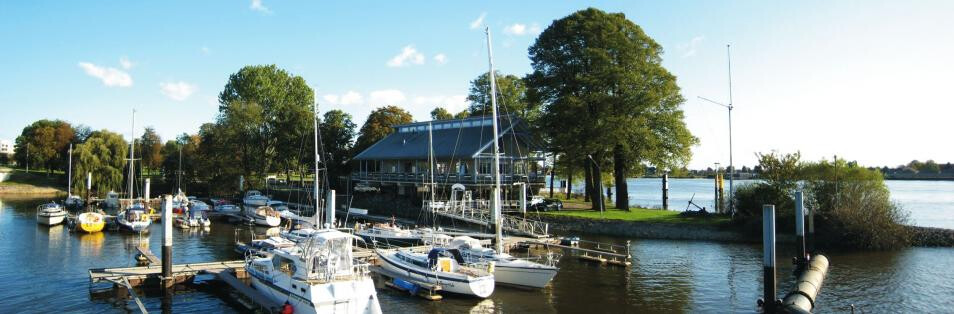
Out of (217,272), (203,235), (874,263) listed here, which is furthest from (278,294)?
(874,263)

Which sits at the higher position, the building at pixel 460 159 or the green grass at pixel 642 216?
the building at pixel 460 159

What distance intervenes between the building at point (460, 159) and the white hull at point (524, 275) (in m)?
22.7

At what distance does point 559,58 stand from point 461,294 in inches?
1206

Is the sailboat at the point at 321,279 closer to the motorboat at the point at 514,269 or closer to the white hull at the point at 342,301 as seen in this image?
the white hull at the point at 342,301

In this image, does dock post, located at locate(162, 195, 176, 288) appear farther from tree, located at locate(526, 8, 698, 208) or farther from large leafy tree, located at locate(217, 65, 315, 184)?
large leafy tree, located at locate(217, 65, 315, 184)

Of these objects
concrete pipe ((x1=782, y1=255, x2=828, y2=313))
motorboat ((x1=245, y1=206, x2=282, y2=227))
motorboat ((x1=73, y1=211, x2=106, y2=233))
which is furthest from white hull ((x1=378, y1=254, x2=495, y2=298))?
motorboat ((x1=73, y1=211, x2=106, y2=233))

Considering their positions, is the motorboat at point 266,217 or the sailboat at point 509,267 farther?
the motorboat at point 266,217

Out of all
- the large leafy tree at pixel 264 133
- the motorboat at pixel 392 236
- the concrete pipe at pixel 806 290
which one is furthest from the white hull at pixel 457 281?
the large leafy tree at pixel 264 133

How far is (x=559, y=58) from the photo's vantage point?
50.2 metres

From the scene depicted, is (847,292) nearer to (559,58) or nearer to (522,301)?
(522,301)

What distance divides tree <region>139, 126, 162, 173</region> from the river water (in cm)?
6597

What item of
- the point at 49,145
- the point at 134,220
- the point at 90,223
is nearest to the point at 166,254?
the point at 134,220

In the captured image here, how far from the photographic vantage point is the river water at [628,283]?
22.7 meters

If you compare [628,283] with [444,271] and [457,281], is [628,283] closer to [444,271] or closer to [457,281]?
[457,281]
